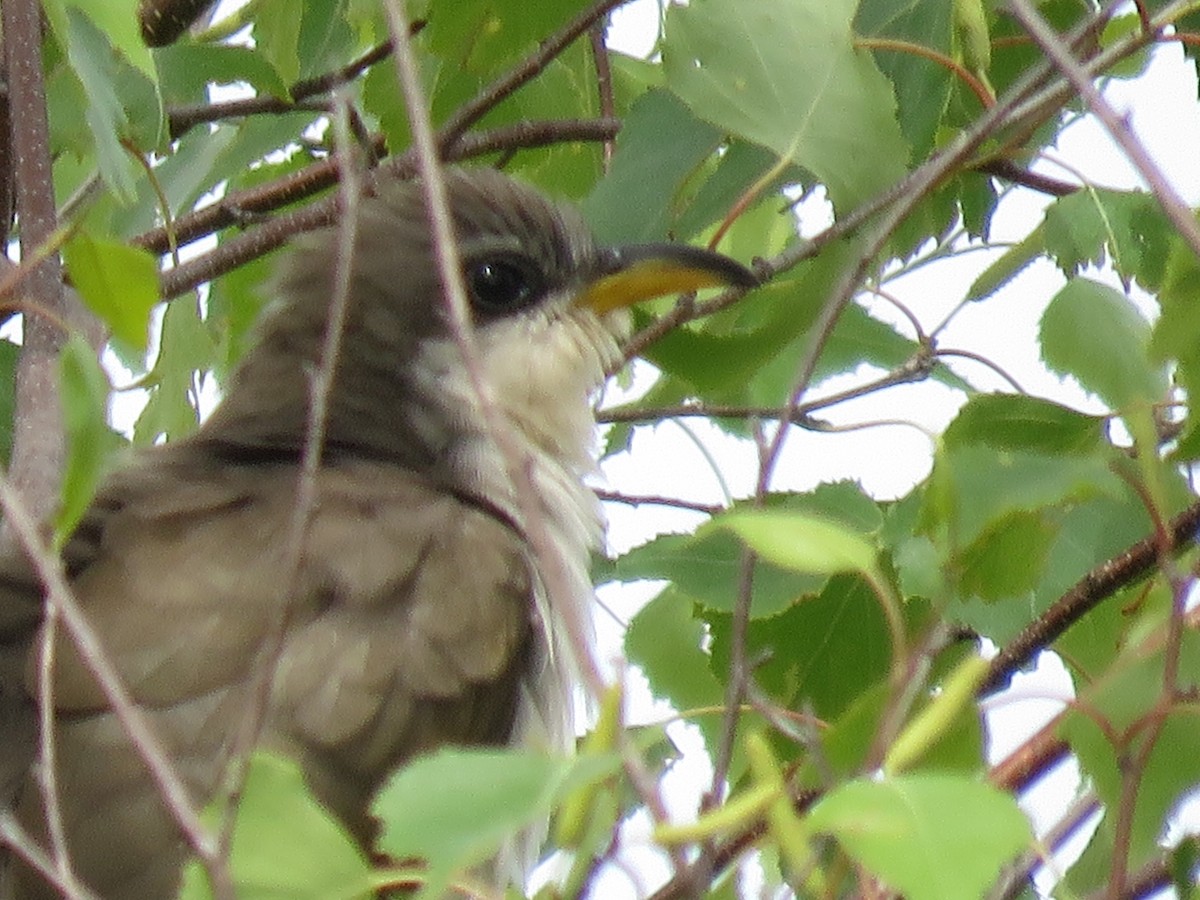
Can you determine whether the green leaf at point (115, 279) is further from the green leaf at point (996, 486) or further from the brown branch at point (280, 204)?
the brown branch at point (280, 204)

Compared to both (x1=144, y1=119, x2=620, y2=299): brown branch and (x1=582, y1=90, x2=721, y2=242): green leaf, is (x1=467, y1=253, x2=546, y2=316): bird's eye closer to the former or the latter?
(x1=144, y1=119, x2=620, y2=299): brown branch

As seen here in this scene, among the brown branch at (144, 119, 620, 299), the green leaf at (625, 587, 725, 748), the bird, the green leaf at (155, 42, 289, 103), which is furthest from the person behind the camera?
the brown branch at (144, 119, 620, 299)

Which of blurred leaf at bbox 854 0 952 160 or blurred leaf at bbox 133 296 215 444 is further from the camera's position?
blurred leaf at bbox 133 296 215 444

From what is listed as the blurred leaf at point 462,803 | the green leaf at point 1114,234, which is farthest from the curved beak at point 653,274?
the blurred leaf at point 462,803

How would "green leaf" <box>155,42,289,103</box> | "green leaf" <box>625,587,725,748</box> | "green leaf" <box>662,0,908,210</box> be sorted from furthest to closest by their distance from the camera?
"green leaf" <box>155,42,289,103</box>, "green leaf" <box>625,587,725,748</box>, "green leaf" <box>662,0,908,210</box>

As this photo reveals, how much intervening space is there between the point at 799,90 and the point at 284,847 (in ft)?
3.77

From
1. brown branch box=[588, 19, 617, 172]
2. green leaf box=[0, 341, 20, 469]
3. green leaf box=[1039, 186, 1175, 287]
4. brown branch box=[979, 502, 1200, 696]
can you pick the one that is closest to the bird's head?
brown branch box=[588, 19, 617, 172]

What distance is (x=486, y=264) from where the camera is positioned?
126 inches

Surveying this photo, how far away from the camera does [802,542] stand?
4.36 feet

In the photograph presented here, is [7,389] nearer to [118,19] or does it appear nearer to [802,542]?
[118,19]

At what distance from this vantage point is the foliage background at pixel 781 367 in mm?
1263

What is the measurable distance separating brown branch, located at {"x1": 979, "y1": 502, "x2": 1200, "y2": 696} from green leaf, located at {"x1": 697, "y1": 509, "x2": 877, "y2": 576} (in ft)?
2.24

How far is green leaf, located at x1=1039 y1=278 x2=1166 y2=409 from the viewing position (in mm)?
2223

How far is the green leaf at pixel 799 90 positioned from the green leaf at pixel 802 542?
33.4 inches
